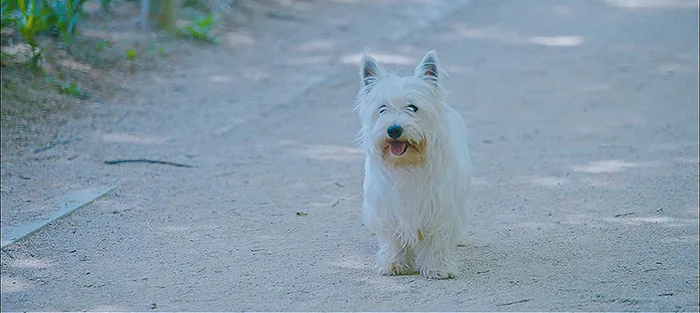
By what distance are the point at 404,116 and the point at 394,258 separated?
0.95 m

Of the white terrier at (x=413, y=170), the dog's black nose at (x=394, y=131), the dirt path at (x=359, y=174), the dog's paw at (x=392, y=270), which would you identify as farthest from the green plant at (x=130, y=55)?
the dog's black nose at (x=394, y=131)

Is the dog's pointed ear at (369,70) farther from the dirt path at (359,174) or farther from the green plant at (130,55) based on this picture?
the green plant at (130,55)

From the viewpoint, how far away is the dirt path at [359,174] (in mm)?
→ 5477

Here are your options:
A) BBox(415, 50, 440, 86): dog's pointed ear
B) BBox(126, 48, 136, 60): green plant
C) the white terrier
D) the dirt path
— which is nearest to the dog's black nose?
the white terrier

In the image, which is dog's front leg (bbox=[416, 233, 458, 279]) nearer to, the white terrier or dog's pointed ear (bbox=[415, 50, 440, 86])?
the white terrier

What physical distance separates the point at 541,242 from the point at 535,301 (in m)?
1.30

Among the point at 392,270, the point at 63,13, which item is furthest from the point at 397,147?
the point at 63,13

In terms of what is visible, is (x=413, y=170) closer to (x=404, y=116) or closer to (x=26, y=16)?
(x=404, y=116)

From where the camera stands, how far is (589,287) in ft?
17.5

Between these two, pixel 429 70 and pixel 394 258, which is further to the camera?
pixel 394 258

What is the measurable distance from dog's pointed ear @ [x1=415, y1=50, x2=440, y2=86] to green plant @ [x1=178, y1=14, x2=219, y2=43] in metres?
7.61

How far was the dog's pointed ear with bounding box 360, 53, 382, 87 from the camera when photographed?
17.7 feet

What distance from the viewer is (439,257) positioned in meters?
5.50

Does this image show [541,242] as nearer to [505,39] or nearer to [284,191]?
[284,191]
